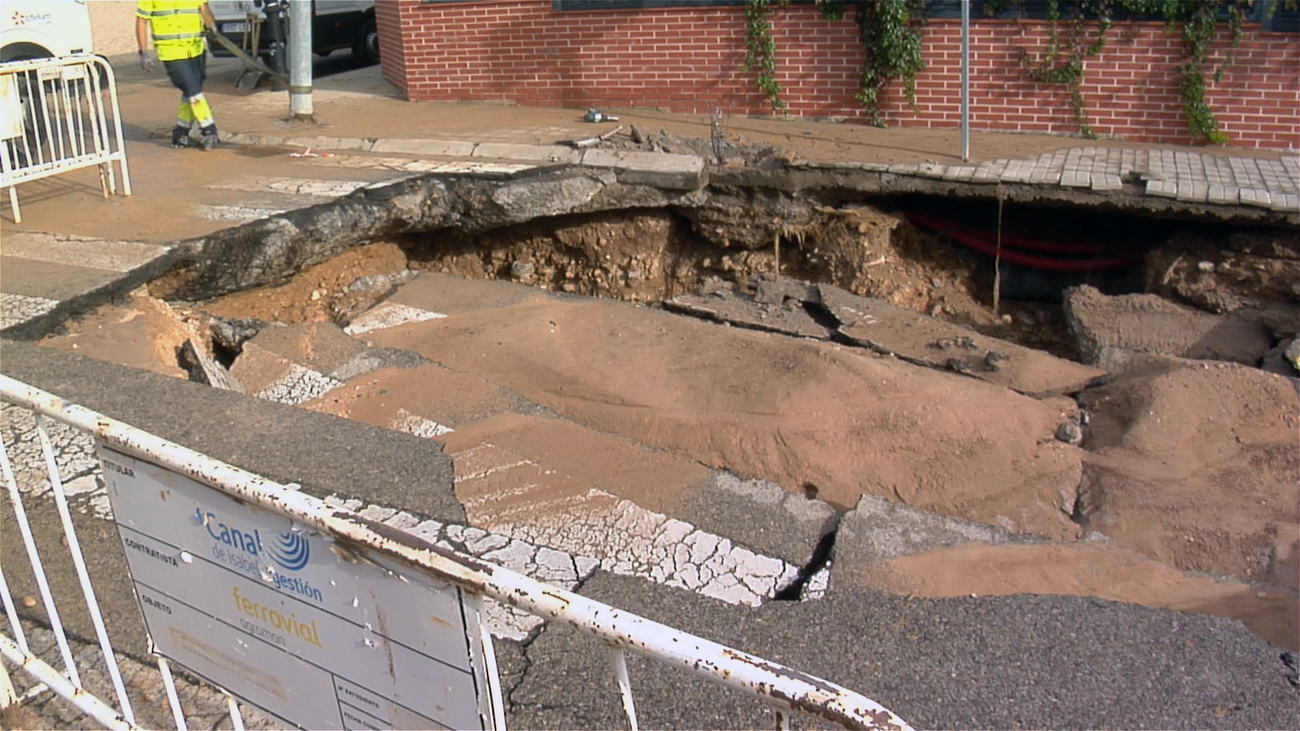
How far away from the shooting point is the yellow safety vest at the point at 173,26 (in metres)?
9.81

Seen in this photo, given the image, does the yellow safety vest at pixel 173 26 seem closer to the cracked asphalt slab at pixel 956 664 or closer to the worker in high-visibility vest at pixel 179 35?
the worker in high-visibility vest at pixel 179 35

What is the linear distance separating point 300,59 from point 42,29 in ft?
8.93

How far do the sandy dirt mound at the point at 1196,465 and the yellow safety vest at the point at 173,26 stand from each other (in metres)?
8.48

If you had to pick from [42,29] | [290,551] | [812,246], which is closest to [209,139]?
[42,29]

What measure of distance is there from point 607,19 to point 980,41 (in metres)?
3.98

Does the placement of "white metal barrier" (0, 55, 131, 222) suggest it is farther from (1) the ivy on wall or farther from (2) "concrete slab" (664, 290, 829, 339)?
(1) the ivy on wall

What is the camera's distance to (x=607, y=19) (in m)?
11.5

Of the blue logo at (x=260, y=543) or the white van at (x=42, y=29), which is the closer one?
the blue logo at (x=260, y=543)

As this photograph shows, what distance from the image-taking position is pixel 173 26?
984 centimetres

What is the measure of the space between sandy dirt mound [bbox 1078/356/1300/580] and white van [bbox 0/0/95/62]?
33.4 feet

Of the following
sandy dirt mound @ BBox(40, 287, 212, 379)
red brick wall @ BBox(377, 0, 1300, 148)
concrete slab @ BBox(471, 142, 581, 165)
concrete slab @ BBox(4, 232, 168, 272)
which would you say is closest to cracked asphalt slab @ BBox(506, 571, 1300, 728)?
sandy dirt mound @ BBox(40, 287, 212, 379)

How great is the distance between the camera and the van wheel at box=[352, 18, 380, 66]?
1675 cm

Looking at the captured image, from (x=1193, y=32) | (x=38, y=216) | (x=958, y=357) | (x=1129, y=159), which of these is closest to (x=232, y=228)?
(x=38, y=216)

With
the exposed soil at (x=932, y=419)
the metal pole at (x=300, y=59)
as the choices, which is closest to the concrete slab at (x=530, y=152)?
the exposed soil at (x=932, y=419)
